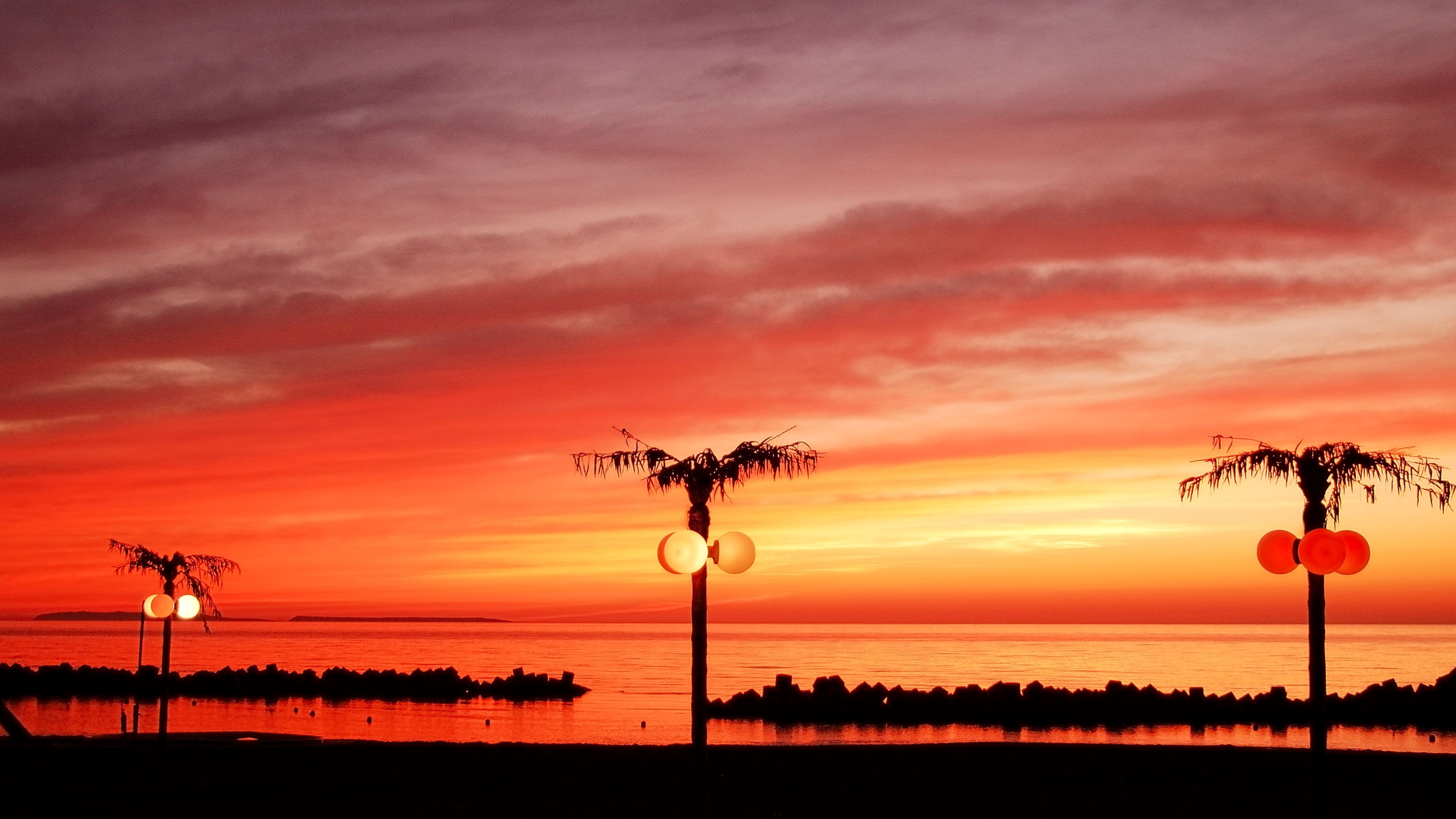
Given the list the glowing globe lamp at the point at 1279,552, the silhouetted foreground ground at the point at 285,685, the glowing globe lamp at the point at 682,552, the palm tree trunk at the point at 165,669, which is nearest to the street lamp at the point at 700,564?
the glowing globe lamp at the point at 682,552

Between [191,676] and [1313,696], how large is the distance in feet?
245

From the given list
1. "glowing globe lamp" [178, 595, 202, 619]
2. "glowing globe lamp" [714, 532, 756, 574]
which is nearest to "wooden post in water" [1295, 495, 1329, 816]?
"glowing globe lamp" [714, 532, 756, 574]

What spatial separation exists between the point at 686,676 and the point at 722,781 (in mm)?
83419

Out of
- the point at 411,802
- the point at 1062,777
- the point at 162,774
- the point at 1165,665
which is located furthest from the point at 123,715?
the point at 1165,665

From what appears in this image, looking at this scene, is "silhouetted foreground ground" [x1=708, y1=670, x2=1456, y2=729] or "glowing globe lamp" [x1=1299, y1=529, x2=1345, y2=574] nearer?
"glowing globe lamp" [x1=1299, y1=529, x2=1345, y2=574]

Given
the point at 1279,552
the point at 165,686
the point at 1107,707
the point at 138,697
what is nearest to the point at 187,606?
the point at 165,686

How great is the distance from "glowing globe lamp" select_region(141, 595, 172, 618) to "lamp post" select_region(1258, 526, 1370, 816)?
58.2 feet

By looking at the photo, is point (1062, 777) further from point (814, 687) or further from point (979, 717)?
point (814, 687)

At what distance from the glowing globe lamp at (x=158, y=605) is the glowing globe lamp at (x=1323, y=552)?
1808cm

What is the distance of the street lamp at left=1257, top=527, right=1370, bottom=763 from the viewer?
42.3ft

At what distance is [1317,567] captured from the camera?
12992 mm

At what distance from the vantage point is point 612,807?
57.4 ft

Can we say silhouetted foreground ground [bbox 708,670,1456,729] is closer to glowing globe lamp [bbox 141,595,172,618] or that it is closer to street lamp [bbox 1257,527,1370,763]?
glowing globe lamp [bbox 141,595,172,618]

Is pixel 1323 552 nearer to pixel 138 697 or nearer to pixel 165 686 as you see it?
pixel 165 686
